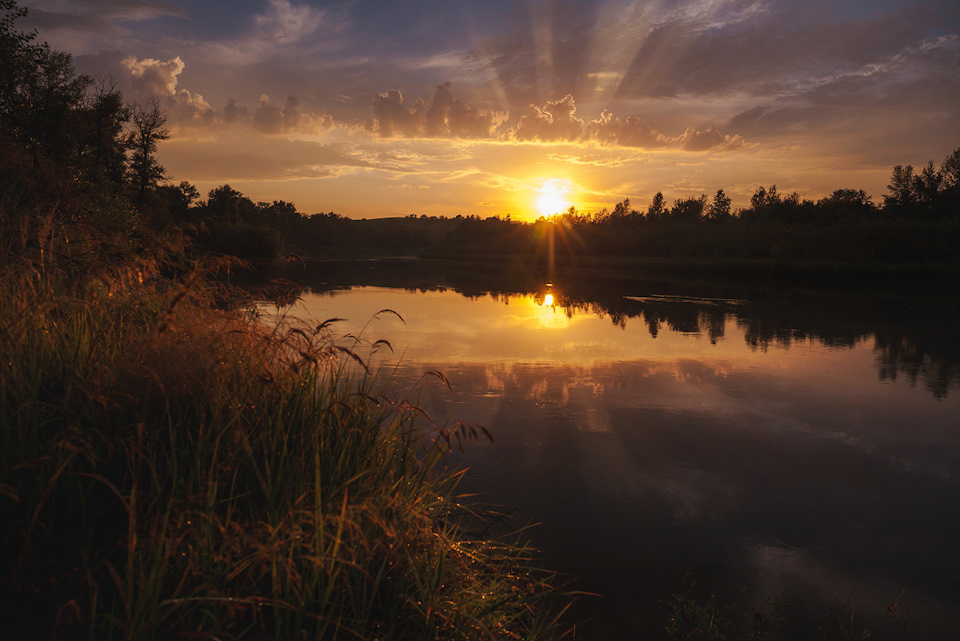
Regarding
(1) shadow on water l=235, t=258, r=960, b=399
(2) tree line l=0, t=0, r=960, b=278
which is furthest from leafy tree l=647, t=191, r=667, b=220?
(1) shadow on water l=235, t=258, r=960, b=399

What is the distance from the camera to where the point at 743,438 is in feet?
23.3

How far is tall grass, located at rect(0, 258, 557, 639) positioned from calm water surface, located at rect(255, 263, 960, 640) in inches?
42.5

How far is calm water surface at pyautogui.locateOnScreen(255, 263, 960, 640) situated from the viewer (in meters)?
4.12

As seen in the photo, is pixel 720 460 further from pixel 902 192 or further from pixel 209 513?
pixel 902 192

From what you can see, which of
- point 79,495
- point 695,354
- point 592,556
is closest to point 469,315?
point 695,354

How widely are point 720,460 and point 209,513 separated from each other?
5.60 meters

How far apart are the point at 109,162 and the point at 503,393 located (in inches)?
1470

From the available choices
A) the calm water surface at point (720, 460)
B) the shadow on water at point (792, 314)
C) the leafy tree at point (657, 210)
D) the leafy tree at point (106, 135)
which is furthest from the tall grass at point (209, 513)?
the leafy tree at point (657, 210)

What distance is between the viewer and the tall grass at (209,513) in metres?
2.36

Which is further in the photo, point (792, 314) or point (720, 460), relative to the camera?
point (792, 314)

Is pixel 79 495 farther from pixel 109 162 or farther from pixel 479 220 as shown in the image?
pixel 479 220

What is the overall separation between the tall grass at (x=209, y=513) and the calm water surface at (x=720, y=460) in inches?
42.5

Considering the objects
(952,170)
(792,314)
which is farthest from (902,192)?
(792,314)

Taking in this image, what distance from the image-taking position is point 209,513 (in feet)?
8.51
